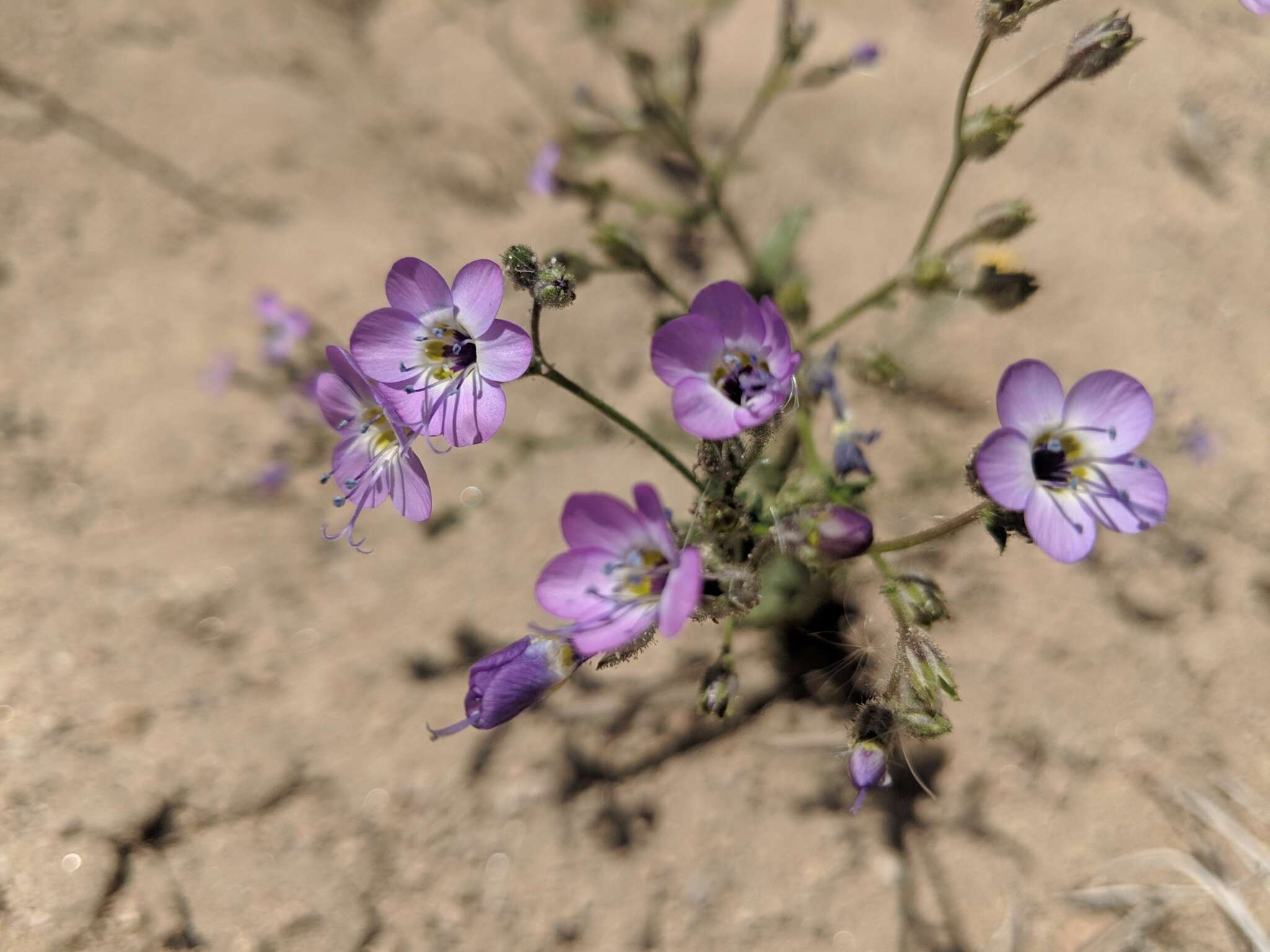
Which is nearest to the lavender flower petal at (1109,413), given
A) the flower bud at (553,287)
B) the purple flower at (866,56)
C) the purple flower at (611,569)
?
the purple flower at (611,569)

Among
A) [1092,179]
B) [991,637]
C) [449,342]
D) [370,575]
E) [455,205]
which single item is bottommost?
[991,637]

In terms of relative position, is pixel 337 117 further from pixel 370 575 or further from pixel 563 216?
pixel 370 575

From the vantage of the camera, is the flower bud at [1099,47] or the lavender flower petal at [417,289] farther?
the flower bud at [1099,47]

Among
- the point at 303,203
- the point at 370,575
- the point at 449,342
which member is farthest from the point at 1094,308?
the point at 303,203

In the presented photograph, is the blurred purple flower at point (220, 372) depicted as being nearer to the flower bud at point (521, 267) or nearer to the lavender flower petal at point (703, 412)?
the flower bud at point (521, 267)

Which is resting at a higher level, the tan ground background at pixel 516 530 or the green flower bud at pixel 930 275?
the green flower bud at pixel 930 275

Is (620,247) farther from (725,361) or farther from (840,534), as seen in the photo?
(840,534)

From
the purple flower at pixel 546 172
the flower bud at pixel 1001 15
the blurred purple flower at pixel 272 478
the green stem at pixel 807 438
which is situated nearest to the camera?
the flower bud at pixel 1001 15
